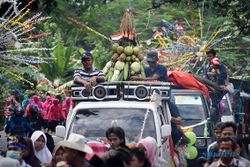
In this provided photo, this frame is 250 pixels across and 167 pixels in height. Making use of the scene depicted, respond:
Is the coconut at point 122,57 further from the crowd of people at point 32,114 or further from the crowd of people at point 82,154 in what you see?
the crowd of people at point 82,154

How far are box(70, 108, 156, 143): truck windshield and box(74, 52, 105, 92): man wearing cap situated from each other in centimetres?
79

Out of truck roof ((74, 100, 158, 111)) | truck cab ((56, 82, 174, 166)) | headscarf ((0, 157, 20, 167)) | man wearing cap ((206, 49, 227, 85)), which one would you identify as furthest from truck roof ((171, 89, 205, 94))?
headscarf ((0, 157, 20, 167))

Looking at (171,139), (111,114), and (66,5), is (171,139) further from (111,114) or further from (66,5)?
(66,5)

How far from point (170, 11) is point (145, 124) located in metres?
23.6


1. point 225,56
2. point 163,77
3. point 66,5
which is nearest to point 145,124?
point 163,77

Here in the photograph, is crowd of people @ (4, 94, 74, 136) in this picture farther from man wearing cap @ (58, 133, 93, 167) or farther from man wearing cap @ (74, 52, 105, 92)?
man wearing cap @ (58, 133, 93, 167)

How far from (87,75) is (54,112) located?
10253mm

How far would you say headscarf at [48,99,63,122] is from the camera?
2603cm

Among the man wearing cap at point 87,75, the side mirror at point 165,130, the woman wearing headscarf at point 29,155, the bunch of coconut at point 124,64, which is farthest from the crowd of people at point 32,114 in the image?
the woman wearing headscarf at point 29,155

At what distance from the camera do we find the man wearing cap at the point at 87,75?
15.5 m

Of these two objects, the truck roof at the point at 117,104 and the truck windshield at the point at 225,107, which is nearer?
the truck roof at the point at 117,104

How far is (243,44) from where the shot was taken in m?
26.1

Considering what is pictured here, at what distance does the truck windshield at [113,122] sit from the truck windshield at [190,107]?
5514mm

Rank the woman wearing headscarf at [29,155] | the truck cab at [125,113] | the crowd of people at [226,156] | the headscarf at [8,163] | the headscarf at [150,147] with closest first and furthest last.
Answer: the headscarf at [8,163] < the crowd of people at [226,156] < the headscarf at [150,147] < the woman wearing headscarf at [29,155] < the truck cab at [125,113]
